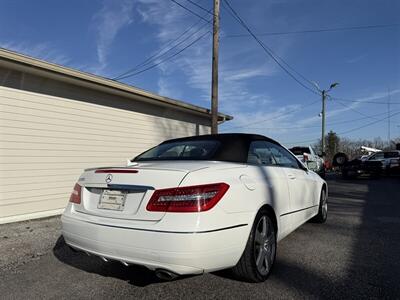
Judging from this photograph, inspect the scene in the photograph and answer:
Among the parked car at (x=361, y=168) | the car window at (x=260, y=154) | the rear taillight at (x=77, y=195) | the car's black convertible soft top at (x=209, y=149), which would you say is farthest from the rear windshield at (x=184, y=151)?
the parked car at (x=361, y=168)

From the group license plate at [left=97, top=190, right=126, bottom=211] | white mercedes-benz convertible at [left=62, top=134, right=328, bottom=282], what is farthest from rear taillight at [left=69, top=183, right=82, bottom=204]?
license plate at [left=97, top=190, right=126, bottom=211]

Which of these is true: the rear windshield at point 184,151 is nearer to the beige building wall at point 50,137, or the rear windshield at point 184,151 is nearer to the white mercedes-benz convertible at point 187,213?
the white mercedes-benz convertible at point 187,213

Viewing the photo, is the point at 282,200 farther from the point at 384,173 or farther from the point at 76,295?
the point at 384,173

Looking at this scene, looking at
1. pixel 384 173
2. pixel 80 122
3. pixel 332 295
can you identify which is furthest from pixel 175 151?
pixel 384 173

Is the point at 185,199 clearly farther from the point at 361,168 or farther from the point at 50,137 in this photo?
the point at 361,168

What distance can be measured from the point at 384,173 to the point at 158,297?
2079 cm

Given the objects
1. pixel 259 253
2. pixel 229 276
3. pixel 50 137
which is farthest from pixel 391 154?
pixel 229 276

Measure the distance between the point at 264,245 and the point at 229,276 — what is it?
483 millimetres

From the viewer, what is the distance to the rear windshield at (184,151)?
12.6 feet

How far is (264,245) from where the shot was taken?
3.62m

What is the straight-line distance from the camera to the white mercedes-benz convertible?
9.26 feet

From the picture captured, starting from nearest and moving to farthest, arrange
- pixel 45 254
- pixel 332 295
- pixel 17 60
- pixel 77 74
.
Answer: pixel 332 295, pixel 45 254, pixel 17 60, pixel 77 74

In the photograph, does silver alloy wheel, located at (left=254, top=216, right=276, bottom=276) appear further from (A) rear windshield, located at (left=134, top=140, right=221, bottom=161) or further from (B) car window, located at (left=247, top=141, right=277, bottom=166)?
(A) rear windshield, located at (left=134, top=140, right=221, bottom=161)

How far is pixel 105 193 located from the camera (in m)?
3.30
